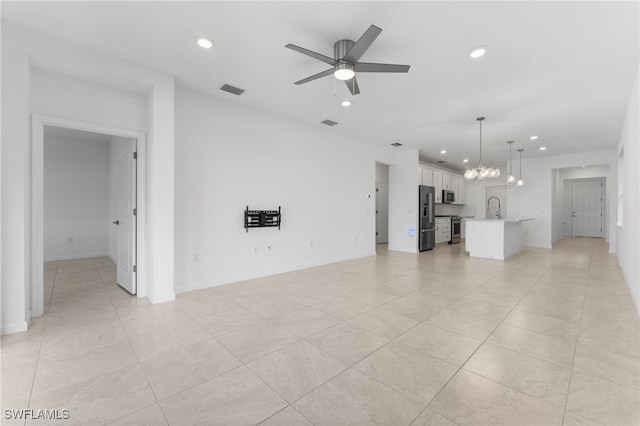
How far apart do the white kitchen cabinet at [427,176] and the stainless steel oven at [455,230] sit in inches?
74.6

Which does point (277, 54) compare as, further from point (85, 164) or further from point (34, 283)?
point (85, 164)

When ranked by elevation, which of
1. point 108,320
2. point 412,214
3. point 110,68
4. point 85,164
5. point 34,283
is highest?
point 110,68

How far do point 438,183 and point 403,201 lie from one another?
2085 mm

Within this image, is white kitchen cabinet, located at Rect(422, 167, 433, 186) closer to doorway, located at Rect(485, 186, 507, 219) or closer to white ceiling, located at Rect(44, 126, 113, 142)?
doorway, located at Rect(485, 186, 507, 219)

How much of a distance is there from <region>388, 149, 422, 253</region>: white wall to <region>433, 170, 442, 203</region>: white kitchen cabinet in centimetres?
120

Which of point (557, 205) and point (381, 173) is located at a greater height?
point (381, 173)

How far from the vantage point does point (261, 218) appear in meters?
4.71

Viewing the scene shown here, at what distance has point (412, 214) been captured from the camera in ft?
25.0

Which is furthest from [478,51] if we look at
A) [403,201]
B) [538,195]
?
[538,195]

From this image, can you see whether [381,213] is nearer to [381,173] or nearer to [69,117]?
[381,173]

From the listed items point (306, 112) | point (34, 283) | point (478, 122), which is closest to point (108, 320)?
point (34, 283)

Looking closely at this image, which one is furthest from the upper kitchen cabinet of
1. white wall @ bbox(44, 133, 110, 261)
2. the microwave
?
white wall @ bbox(44, 133, 110, 261)

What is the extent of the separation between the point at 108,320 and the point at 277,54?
3.40m

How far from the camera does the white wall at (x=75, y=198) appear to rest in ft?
20.4
